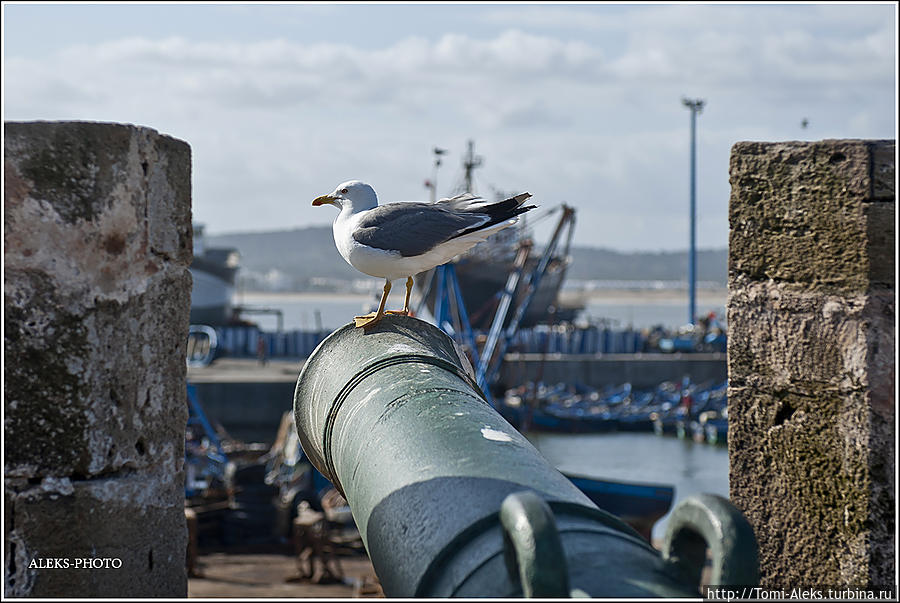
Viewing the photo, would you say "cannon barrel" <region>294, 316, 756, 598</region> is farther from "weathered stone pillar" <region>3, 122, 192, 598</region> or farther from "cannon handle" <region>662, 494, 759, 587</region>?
"weathered stone pillar" <region>3, 122, 192, 598</region>

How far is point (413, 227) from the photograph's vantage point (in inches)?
156

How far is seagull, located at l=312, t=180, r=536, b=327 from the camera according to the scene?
396 centimetres

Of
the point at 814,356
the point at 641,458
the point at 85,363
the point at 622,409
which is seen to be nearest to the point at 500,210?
the point at 814,356

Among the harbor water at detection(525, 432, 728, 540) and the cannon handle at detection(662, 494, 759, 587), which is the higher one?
the cannon handle at detection(662, 494, 759, 587)

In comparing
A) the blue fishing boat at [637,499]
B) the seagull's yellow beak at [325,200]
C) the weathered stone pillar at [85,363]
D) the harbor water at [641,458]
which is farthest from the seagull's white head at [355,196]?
the harbor water at [641,458]

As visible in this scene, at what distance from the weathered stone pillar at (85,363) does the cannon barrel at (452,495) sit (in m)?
0.55

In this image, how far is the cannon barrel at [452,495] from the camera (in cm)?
206

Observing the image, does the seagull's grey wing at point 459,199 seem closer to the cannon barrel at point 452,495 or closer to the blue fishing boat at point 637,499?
the cannon barrel at point 452,495

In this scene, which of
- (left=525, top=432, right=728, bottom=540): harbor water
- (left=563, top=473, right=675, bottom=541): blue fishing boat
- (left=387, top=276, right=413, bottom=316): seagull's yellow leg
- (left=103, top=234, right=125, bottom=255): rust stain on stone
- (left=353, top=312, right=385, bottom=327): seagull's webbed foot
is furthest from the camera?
(left=525, top=432, right=728, bottom=540): harbor water

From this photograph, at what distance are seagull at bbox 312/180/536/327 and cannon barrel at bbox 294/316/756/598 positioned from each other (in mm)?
466

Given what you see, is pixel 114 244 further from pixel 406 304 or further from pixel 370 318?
pixel 406 304

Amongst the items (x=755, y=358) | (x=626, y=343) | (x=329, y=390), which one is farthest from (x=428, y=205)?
(x=626, y=343)

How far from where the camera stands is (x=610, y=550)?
2203 mm

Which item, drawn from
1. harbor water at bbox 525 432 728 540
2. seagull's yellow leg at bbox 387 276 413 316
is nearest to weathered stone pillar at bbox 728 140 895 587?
seagull's yellow leg at bbox 387 276 413 316
